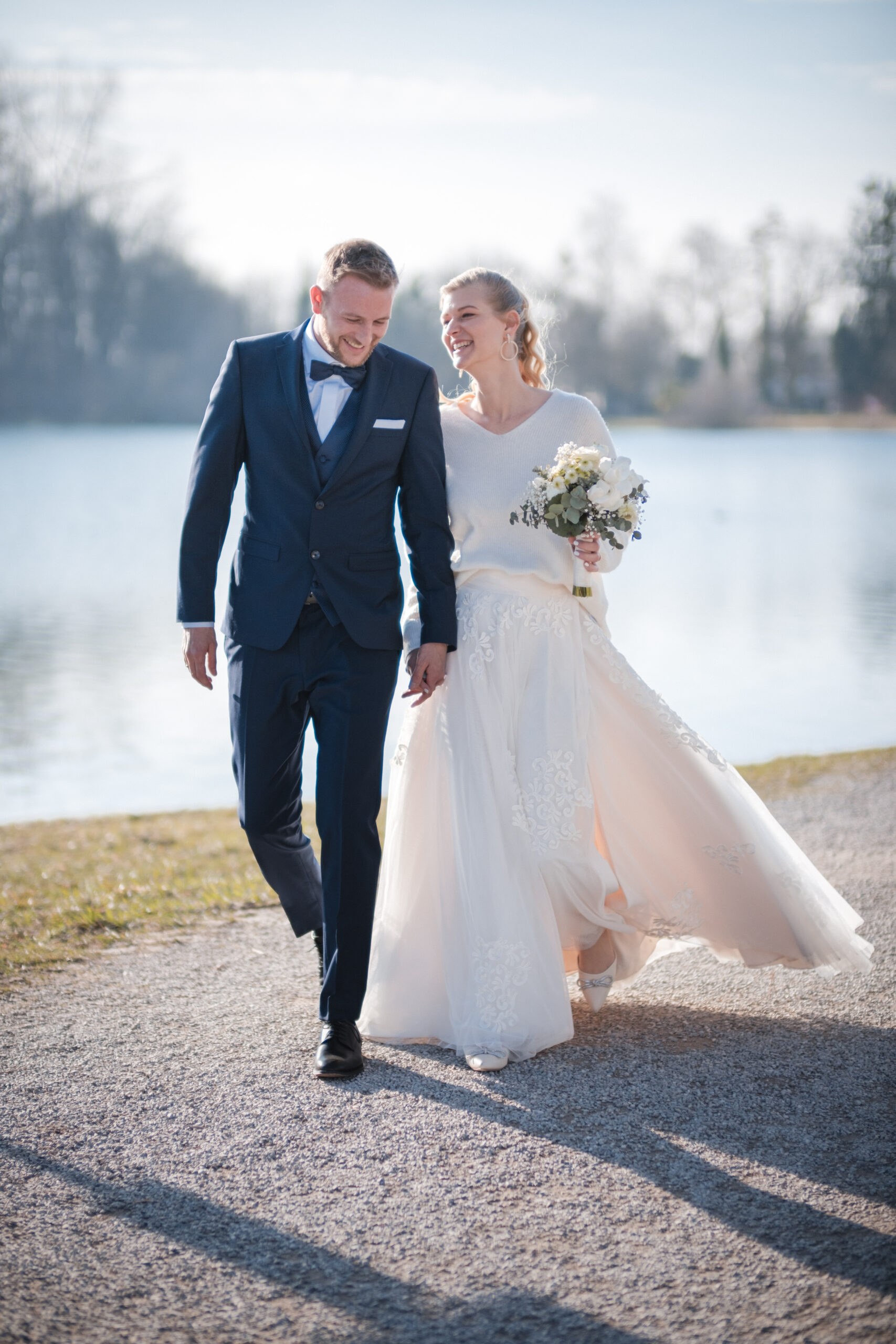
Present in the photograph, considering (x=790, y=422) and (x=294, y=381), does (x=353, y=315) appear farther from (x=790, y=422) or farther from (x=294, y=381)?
(x=790, y=422)

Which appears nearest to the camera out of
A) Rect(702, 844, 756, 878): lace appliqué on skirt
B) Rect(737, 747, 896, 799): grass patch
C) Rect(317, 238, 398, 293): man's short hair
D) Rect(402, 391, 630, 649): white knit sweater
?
Rect(317, 238, 398, 293): man's short hair

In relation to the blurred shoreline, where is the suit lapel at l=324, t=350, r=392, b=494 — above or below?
below

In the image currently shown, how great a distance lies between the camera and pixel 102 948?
16.3ft

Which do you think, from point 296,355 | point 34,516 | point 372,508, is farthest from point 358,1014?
point 34,516

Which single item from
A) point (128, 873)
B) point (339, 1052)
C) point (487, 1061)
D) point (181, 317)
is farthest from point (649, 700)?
point (181, 317)

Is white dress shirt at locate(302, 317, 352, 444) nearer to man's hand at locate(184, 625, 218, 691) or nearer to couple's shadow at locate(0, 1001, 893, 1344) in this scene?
man's hand at locate(184, 625, 218, 691)

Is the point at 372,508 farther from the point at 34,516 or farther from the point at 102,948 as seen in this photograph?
the point at 34,516

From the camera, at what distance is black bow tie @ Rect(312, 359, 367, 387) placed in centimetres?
376

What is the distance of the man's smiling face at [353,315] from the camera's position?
3.57 m

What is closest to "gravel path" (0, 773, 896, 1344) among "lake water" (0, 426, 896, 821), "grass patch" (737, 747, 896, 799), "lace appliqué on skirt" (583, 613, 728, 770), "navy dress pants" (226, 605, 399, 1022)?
"navy dress pants" (226, 605, 399, 1022)

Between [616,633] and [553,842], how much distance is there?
14.2 metres

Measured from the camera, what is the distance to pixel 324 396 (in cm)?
380

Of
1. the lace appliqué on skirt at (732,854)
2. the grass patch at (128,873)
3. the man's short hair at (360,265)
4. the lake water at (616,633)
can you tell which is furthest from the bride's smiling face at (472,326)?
the lake water at (616,633)

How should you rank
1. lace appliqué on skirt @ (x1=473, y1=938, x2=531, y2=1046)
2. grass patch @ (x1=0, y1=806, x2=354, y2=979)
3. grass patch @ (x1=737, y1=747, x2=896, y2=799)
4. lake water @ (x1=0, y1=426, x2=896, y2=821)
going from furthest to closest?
1. lake water @ (x1=0, y1=426, x2=896, y2=821)
2. grass patch @ (x1=737, y1=747, x2=896, y2=799)
3. grass patch @ (x1=0, y1=806, x2=354, y2=979)
4. lace appliqué on skirt @ (x1=473, y1=938, x2=531, y2=1046)
